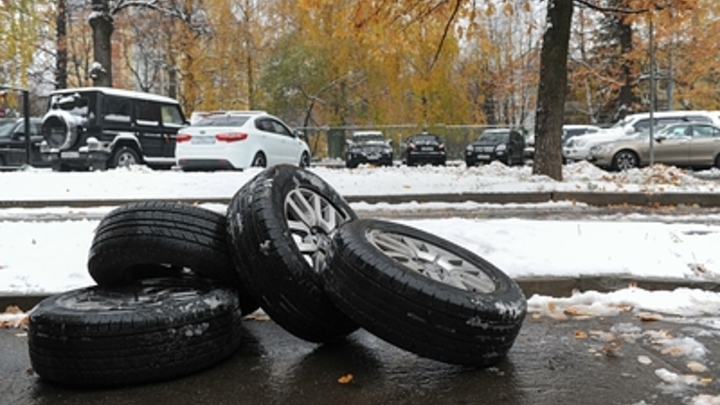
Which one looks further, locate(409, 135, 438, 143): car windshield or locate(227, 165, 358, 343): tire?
locate(409, 135, 438, 143): car windshield

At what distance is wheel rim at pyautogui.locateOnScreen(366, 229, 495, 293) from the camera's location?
3.84 metres

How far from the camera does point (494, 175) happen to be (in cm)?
1437

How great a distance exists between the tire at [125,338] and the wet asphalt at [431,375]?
0.26 feet

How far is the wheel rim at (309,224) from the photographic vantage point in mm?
4109

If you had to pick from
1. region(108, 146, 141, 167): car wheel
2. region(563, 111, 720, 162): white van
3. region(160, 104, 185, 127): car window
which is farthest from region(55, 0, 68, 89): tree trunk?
region(563, 111, 720, 162): white van

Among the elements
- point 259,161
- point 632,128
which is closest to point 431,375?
point 259,161

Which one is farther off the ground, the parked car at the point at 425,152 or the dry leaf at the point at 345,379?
the parked car at the point at 425,152

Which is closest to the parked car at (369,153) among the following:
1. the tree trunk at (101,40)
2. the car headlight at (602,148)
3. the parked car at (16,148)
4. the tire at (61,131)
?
the car headlight at (602,148)

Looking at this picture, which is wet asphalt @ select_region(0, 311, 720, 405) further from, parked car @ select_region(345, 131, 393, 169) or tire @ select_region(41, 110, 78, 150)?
parked car @ select_region(345, 131, 393, 169)

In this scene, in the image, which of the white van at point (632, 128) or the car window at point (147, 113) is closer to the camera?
the car window at point (147, 113)

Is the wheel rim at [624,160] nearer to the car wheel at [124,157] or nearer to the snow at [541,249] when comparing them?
the snow at [541,249]

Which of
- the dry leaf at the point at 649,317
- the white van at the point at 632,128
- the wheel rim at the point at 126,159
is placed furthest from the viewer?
the white van at the point at 632,128

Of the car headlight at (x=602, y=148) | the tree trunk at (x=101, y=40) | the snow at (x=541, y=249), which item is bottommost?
the snow at (x=541, y=249)

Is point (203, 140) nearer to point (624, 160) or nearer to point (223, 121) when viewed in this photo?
point (223, 121)
